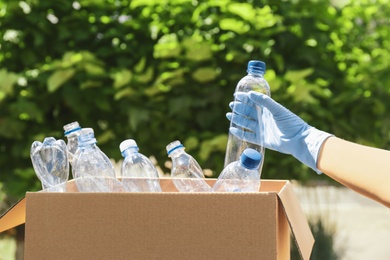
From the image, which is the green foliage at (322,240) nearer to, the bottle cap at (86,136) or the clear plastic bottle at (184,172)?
the clear plastic bottle at (184,172)

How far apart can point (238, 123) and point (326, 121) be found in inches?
63.9

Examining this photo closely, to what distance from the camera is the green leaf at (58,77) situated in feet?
9.94

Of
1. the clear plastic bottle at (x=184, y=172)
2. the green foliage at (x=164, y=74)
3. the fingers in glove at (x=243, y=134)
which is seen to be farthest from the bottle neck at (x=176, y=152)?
the green foliage at (x=164, y=74)

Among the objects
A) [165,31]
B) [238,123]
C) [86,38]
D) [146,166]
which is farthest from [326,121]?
[146,166]

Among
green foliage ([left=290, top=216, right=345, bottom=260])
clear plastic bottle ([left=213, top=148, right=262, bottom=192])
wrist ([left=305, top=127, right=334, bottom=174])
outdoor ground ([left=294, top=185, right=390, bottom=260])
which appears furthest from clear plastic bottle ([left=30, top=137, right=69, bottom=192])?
outdoor ground ([left=294, top=185, right=390, bottom=260])

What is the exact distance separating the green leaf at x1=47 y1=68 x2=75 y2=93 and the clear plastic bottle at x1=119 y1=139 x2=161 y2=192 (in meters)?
1.58

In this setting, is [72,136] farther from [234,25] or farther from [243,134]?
[234,25]

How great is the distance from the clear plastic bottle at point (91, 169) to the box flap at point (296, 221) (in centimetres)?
33

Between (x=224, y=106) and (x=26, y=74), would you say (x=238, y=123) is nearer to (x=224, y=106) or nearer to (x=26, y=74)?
(x=224, y=106)

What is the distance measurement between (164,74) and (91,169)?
5.52ft

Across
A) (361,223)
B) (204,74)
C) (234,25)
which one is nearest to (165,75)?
(204,74)

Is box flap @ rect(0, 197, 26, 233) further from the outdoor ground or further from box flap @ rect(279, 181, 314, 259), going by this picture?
the outdoor ground

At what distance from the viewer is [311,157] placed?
1679 millimetres

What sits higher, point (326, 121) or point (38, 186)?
point (326, 121)
